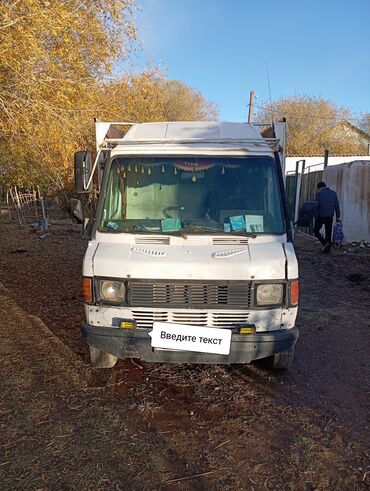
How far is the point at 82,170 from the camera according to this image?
4.70 metres

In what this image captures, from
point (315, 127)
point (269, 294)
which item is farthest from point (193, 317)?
point (315, 127)

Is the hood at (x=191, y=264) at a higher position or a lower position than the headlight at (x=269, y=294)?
higher

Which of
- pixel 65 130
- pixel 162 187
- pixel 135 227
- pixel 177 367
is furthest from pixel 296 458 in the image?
pixel 65 130

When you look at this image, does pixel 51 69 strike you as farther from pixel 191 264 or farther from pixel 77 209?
pixel 191 264

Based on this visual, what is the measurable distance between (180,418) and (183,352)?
56 centimetres

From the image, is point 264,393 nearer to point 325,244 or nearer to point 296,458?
point 296,458

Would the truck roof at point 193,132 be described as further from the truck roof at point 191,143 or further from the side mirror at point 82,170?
the side mirror at point 82,170

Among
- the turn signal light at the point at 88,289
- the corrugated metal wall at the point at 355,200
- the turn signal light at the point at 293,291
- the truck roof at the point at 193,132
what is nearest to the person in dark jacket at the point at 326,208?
the corrugated metal wall at the point at 355,200

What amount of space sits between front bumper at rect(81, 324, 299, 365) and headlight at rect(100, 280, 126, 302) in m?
0.28

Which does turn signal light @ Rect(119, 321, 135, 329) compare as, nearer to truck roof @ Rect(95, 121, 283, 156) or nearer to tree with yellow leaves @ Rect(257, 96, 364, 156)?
truck roof @ Rect(95, 121, 283, 156)

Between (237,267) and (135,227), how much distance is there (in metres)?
1.17

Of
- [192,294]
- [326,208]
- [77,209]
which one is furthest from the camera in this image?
[326,208]

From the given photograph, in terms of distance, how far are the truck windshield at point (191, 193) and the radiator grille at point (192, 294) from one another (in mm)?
752

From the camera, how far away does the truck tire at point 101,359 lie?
4.52 meters
